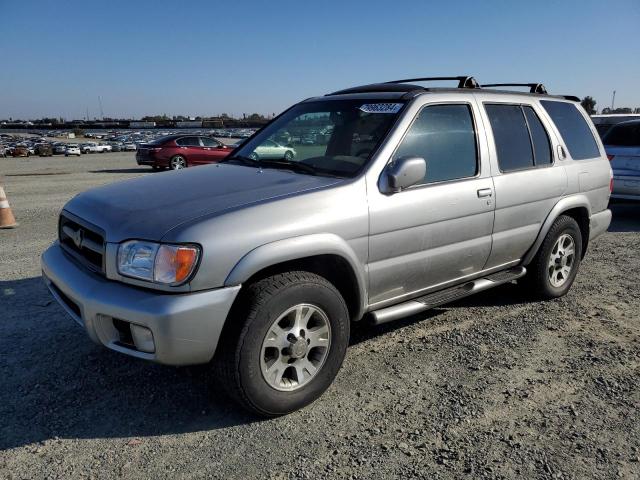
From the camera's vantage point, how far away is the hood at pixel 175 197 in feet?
8.75

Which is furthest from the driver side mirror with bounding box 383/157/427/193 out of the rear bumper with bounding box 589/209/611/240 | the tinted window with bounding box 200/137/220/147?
the tinted window with bounding box 200/137/220/147

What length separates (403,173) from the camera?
3.10 metres

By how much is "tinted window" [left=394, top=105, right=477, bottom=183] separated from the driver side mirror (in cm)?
18

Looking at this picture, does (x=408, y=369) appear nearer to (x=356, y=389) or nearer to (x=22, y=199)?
(x=356, y=389)

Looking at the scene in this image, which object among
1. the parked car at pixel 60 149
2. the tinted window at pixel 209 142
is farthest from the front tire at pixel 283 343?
the parked car at pixel 60 149

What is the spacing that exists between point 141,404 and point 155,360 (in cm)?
64

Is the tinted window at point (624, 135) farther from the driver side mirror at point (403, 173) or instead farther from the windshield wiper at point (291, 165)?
the windshield wiper at point (291, 165)

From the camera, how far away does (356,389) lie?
320cm

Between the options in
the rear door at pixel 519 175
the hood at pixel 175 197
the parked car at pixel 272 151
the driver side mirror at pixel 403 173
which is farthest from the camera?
the rear door at pixel 519 175

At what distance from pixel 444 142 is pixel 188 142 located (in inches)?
666

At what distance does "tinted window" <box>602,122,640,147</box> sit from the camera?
8.62 m

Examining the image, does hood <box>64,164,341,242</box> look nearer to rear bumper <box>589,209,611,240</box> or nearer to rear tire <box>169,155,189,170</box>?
rear bumper <box>589,209,611,240</box>

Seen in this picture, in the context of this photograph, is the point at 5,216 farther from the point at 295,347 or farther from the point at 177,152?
the point at 177,152

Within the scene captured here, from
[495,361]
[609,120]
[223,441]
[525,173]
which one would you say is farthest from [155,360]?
[609,120]
